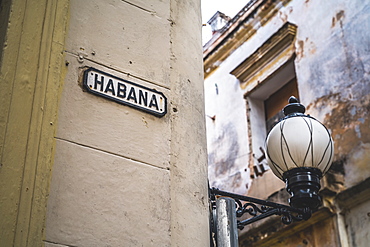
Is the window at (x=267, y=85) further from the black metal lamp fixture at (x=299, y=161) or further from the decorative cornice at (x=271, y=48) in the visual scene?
the black metal lamp fixture at (x=299, y=161)

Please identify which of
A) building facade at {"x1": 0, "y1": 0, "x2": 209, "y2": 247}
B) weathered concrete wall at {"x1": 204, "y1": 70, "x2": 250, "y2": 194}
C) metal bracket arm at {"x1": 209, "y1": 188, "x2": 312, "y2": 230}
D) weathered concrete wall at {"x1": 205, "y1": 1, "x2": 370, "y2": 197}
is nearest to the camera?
building facade at {"x1": 0, "y1": 0, "x2": 209, "y2": 247}

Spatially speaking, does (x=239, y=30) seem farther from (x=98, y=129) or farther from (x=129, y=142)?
(x=98, y=129)

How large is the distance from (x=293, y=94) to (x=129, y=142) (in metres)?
7.14

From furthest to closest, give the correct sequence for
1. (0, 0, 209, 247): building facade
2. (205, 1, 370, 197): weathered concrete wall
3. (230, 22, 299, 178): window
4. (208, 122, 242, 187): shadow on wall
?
(208, 122, 242, 187): shadow on wall, (230, 22, 299, 178): window, (205, 1, 370, 197): weathered concrete wall, (0, 0, 209, 247): building facade

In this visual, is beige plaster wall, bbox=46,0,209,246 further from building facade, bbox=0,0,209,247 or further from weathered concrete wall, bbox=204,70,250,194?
weathered concrete wall, bbox=204,70,250,194

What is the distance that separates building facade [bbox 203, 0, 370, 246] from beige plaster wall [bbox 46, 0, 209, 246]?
4.66 meters

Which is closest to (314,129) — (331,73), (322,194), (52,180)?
(52,180)

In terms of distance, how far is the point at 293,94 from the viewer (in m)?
10.4

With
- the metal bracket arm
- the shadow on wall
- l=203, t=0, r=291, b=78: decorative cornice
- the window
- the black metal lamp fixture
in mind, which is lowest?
the metal bracket arm

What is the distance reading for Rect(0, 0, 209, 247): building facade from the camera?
3115 millimetres

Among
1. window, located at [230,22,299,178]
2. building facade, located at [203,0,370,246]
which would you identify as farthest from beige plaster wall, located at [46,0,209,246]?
window, located at [230,22,299,178]

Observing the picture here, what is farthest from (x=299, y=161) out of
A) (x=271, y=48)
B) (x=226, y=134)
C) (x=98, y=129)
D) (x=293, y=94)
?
(x=226, y=134)

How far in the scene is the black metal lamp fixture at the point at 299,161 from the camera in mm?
4379

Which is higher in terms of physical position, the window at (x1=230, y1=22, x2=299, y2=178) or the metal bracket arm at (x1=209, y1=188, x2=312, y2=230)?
the window at (x1=230, y1=22, x2=299, y2=178)
